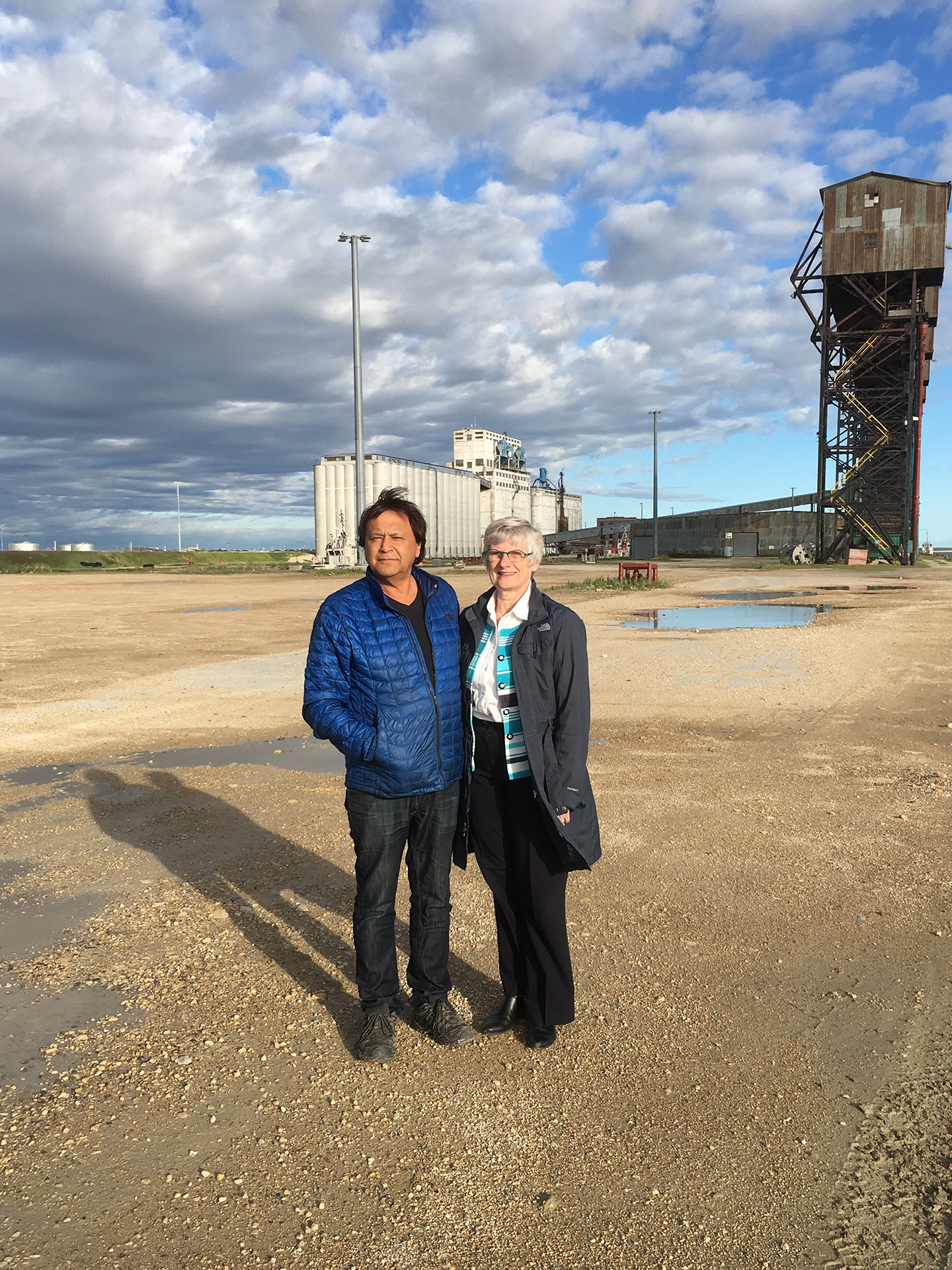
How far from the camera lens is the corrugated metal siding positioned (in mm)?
45594

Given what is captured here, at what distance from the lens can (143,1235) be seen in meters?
2.48

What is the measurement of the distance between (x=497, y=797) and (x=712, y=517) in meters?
80.4

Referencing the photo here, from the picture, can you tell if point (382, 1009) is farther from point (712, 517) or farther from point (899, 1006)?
point (712, 517)

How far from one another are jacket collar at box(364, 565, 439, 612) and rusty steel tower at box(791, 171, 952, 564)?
5087 cm

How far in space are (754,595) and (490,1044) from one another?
26603mm

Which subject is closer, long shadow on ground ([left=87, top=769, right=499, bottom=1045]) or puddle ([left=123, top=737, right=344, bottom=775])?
long shadow on ground ([left=87, top=769, right=499, bottom=1045])

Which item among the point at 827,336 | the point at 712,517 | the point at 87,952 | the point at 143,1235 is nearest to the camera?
the point at 143,1235

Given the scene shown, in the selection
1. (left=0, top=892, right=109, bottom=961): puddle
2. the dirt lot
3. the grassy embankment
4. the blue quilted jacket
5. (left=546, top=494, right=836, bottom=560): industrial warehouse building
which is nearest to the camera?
the dirt lot

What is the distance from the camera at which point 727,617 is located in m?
20.7

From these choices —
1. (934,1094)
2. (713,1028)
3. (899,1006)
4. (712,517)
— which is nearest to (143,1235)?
(713,1028)

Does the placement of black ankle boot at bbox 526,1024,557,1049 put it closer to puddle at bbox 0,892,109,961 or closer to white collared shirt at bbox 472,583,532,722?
white collared shirt at bbox 472,583,532,722

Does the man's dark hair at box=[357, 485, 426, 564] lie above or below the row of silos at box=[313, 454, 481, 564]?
below

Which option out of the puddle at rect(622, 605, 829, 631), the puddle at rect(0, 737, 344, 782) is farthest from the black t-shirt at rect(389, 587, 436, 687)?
the puddle at rect(622, 605, 829, 631)

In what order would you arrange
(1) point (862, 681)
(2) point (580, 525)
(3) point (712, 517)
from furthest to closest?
(2) point (580, 525) → (3) point (712, 517) → (1) point (862, 681)
